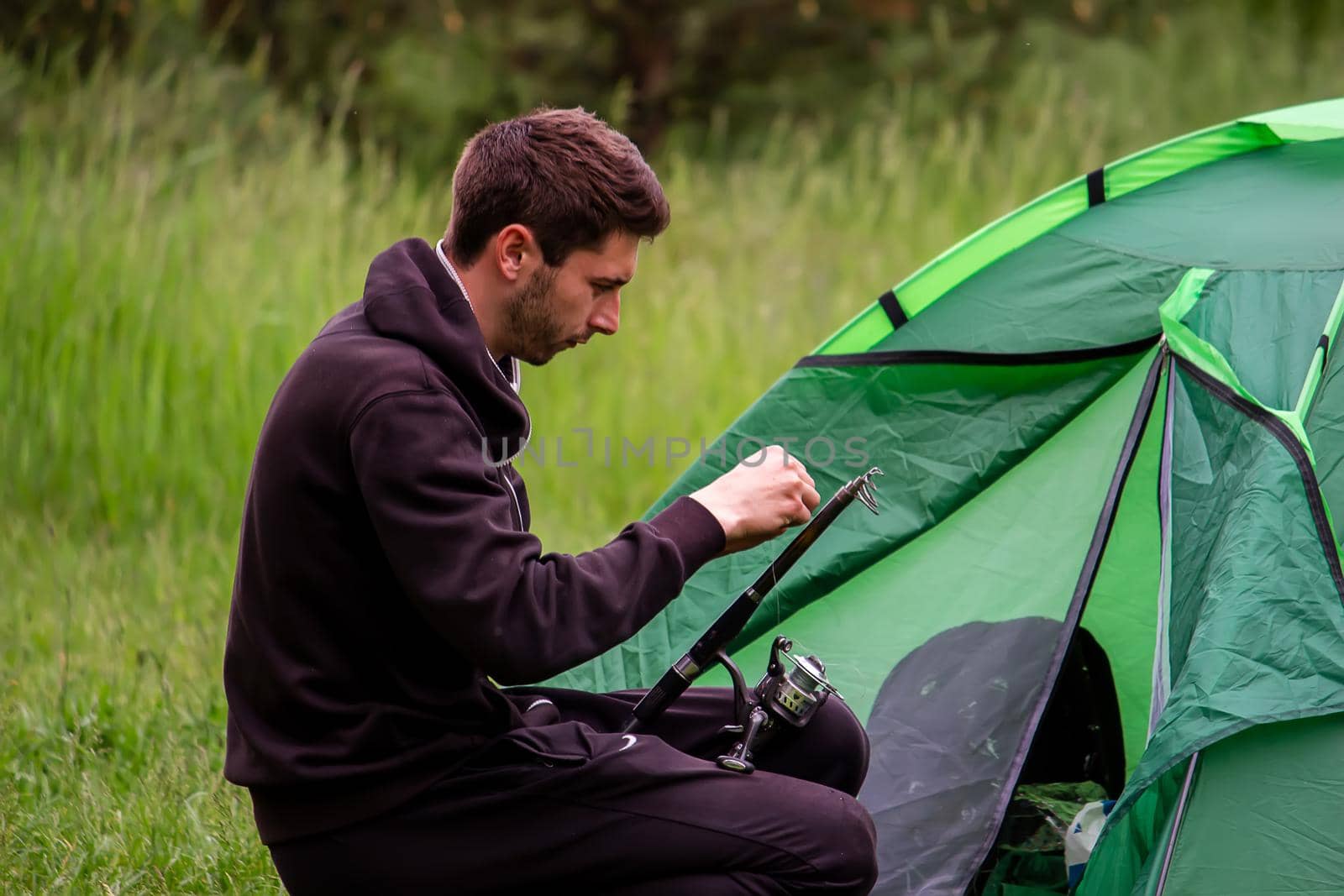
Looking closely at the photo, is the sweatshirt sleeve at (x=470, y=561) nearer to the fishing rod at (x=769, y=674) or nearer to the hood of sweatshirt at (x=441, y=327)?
the hood of sweatshirt at (x=441, y=327)

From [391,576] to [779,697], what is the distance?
23.9 inches

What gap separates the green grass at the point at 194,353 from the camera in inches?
121

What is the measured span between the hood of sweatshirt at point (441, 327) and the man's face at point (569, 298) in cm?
7

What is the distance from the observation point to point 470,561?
174 centimetres

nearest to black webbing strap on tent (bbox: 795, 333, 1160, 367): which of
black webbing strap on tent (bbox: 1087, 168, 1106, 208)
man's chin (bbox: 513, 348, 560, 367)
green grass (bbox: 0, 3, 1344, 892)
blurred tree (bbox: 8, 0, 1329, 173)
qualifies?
black webbing strap on tent (bbox: 1087, 168, 1106, 208)

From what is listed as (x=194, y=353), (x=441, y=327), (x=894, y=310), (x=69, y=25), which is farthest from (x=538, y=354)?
(x=69, y=25)

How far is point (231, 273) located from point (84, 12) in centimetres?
381

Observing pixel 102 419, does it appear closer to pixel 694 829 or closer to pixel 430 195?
pixel 430 195

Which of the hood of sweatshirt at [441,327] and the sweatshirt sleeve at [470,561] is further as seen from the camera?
the hood of sweatshirt at [441,327]

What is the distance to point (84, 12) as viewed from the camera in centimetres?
802

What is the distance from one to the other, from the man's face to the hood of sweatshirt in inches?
2.6

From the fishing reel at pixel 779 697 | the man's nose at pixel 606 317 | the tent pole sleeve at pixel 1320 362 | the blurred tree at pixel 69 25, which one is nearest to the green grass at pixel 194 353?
the blurred tree at pixel 69 25

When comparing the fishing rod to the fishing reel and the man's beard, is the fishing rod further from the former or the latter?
the man's beard

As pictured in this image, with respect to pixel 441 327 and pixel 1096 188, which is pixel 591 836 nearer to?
pixel 441 327
